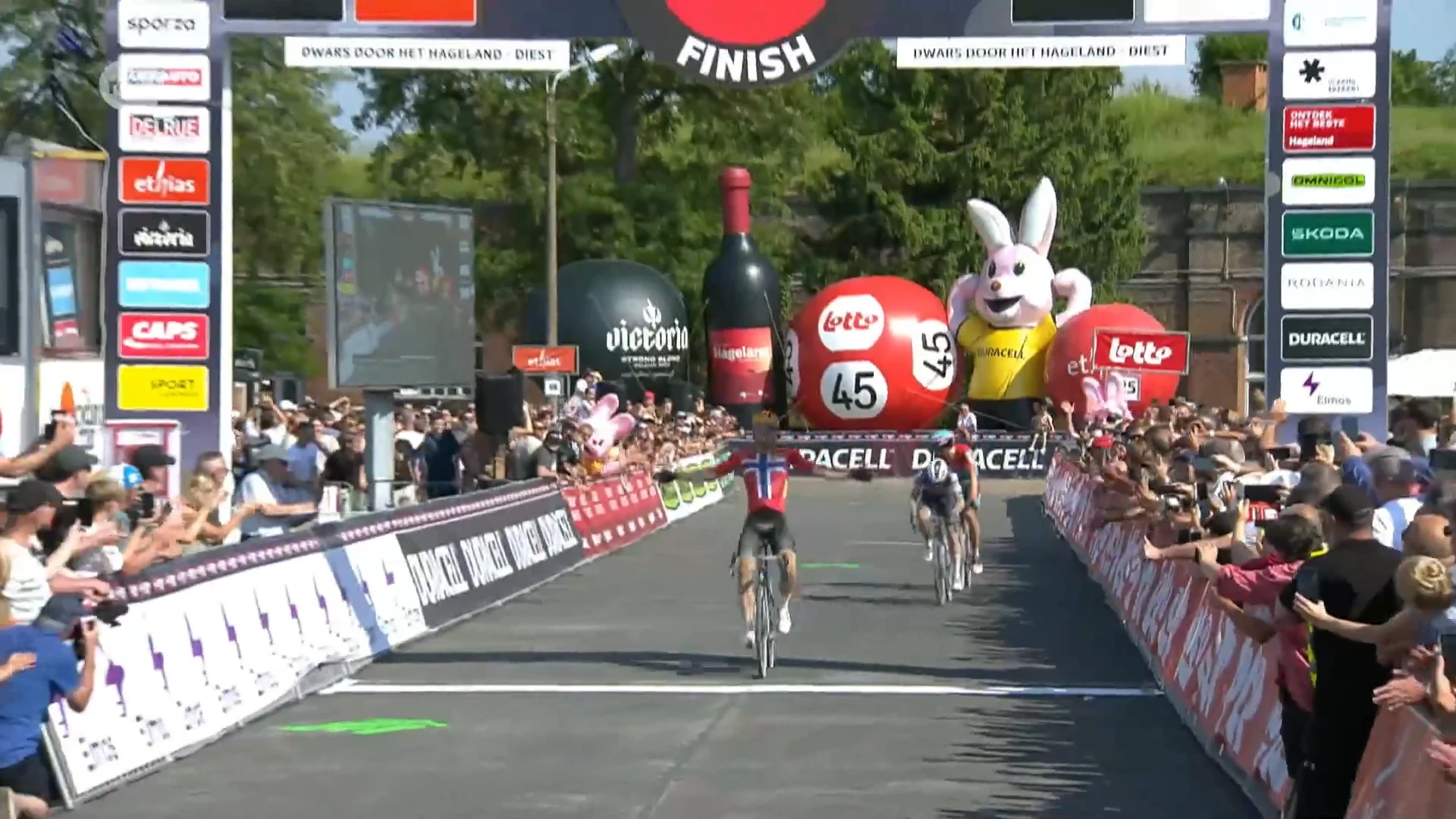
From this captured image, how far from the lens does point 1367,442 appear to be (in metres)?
15.9

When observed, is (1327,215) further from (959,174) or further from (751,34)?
(959,174)

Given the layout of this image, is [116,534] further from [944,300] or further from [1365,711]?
[944,300]

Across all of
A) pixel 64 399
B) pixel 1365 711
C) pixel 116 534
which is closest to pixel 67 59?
pixel 64 399

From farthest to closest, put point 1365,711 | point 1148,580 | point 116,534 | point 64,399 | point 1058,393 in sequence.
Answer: point 1058,393 < point 64,399 < point 1148,580 < point 116,534 < point 1365,711

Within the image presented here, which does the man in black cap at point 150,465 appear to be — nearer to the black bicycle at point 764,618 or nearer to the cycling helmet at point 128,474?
the cycling helmet at point 128,474

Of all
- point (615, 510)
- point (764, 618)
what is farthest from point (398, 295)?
point (615, 510)

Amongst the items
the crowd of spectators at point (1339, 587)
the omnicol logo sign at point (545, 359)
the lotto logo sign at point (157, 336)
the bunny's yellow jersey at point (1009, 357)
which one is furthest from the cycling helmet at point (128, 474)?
the bunny's yellow jersey at point (1009, 357)

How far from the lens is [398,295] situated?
77.5 feet

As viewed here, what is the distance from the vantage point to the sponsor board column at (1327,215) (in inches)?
687

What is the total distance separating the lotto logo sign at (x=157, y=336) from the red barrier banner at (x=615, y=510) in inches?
345

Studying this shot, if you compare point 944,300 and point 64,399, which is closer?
point 64,399

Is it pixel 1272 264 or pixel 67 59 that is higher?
pixel 67 59

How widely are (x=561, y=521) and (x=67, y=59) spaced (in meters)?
25.0

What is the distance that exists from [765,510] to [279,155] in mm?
40589
